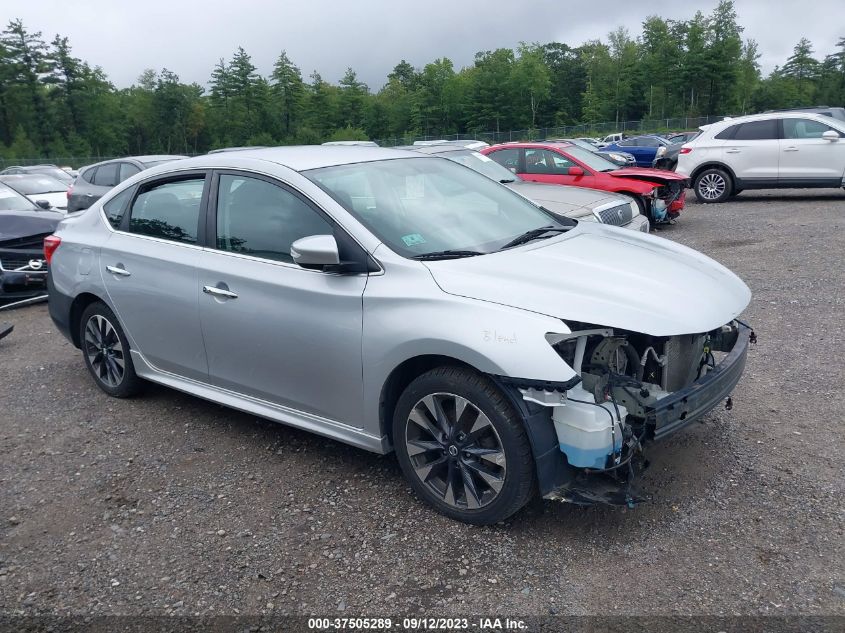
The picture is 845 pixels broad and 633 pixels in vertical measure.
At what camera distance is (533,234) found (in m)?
4.18

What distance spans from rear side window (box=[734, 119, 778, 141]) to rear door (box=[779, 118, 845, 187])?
189 mm

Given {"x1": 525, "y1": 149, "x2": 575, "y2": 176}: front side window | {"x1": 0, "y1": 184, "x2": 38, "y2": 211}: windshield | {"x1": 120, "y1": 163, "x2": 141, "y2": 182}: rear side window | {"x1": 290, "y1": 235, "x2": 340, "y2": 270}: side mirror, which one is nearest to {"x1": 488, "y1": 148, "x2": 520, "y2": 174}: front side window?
{"x1": 525, "y1": 149, "x2": 575, "y2": 176}: front side window

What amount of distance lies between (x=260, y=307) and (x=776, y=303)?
209 inches

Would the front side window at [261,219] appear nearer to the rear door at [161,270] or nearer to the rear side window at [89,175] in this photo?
the rear door at [161,270]

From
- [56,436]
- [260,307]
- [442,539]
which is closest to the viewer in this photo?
[442,539]

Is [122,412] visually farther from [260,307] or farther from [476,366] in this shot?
[476,366]

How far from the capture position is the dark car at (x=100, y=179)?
42.4 feet

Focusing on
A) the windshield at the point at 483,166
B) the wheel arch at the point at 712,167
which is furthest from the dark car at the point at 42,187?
the wheel arch at the point at 712,167

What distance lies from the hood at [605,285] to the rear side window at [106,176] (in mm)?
11329

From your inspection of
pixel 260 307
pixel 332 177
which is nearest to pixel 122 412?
A: pixel 260 307

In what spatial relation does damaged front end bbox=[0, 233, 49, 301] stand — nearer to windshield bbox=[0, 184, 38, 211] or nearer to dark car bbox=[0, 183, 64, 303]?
dark car bbox=[0, 183, 64, 303]

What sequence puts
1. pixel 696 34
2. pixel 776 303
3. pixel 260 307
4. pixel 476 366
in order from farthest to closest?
pixel 696 34 < pixel 776 303 < pixel 260 307 < pixel 476 366

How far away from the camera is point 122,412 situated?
201 inches

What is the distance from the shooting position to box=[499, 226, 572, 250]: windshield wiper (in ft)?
13.0
